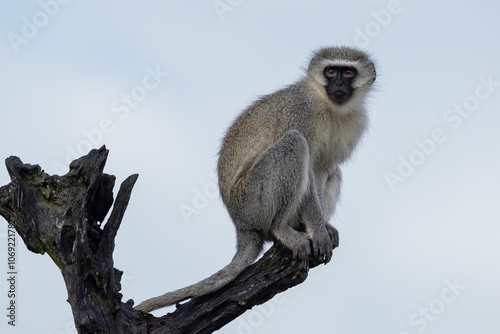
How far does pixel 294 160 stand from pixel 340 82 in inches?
63.6

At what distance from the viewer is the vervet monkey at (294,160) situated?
30.6 ft

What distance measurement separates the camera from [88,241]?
7.81 metres

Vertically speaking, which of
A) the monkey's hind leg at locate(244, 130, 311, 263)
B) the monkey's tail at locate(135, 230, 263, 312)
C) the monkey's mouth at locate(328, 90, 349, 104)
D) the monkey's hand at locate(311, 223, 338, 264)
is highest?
the monkey's mouth at locate(328, 90, 349, 104)

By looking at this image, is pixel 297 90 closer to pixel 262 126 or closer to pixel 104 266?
pixel 262 126

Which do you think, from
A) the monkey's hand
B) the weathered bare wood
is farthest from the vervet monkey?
the weathered bare wood

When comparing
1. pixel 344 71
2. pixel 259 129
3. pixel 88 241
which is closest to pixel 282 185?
pixel 259 129

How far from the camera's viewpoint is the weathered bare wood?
7.73 metres

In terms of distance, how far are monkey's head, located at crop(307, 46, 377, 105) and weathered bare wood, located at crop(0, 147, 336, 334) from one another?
11.0ft

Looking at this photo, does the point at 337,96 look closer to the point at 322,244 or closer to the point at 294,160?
the point at 294,160

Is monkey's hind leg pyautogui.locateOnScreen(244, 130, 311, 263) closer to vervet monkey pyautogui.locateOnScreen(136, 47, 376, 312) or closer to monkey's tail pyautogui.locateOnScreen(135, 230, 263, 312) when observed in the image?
vervet monkey pyautogui.locateOnScreen(136, 47, 376, 312)

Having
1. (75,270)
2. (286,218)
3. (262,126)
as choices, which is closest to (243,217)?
(286,218)

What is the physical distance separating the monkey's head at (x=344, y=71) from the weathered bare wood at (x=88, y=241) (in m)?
3.35

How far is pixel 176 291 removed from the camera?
8680mm

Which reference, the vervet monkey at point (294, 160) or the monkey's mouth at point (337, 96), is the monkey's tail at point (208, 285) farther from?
the monkey's mouth at point (337, 96)
